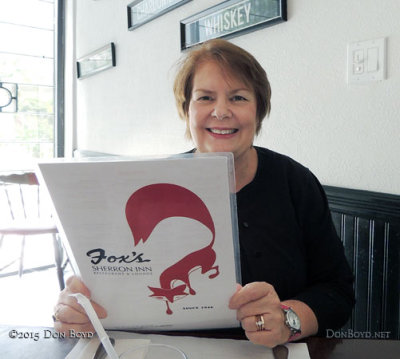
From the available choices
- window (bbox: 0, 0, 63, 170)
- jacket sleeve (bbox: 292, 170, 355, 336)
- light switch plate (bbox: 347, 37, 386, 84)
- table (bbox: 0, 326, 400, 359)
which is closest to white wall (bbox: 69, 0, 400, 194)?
light switch plate (bbox: 347, 37, 386, 84)

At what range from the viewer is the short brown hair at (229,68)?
92 cm

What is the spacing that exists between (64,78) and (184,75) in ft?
9.41

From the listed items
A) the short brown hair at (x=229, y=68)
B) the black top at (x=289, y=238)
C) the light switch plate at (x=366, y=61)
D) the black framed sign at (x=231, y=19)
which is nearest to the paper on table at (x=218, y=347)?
the black top at (x=289, y=238)

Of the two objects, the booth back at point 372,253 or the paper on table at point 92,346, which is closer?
the paper on table at point 92,346

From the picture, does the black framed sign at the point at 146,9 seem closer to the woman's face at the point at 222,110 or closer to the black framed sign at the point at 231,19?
the black framed sign at the point at 231,19

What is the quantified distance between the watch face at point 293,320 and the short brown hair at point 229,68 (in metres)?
0.52

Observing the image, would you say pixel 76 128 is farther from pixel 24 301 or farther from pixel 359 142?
pixel 359 142

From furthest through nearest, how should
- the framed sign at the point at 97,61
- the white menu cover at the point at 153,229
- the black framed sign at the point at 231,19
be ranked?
1. the framed sign at the point at 97,61
2. the black framed sign at the point at 231,19
3. the white menu cover at the point at 153,229

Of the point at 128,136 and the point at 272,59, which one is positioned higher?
the point at 272,59

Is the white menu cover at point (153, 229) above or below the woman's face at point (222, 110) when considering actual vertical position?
below

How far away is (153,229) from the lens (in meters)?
0.50

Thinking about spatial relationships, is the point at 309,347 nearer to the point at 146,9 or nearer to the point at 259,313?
the point at 259,313

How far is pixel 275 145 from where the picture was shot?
153 centimetres

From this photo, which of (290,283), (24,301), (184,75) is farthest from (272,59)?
(24,301)
